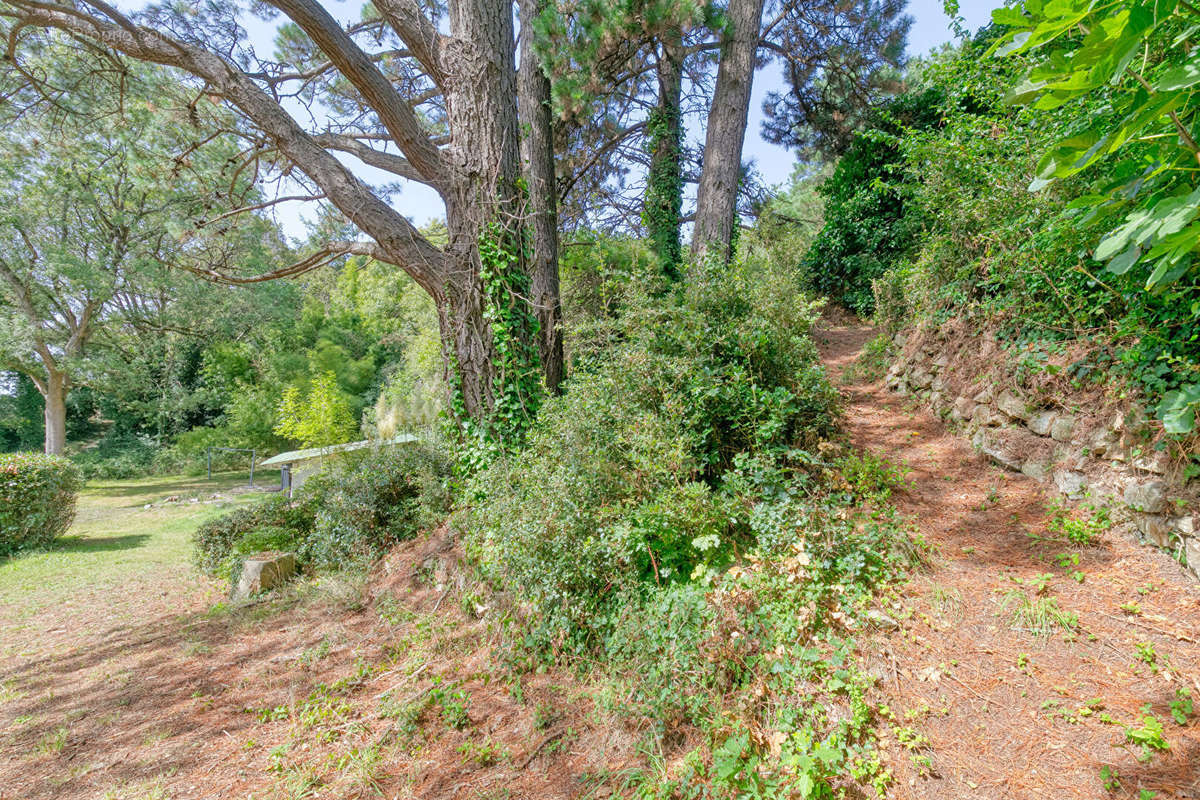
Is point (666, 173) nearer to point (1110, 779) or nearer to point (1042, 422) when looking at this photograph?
point (1042, 422)

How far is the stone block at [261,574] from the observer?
4.98m

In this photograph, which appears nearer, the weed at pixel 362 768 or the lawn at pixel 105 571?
the weed at pixel 362 768

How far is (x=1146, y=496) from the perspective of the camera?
103 inches

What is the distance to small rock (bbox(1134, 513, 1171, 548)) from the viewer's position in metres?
2.53

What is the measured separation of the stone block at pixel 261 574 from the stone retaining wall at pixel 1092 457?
21.9 feet

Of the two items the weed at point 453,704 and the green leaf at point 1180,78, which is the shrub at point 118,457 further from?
the green leaf at point 1180,78

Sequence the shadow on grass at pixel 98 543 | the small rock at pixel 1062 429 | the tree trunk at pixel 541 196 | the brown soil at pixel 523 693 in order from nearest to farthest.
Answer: the brown soil at pixel 523 693, the small rock at pixel 1062 429, the tree trunk at pixel 541 196, the shadow on grass at pixel 98 543

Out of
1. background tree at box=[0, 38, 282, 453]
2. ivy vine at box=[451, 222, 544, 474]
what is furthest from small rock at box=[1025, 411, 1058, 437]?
background tree at box=[0, 38, 282, 453]

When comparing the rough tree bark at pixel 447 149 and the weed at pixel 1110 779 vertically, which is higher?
the rough tree bark at pixel 447 149

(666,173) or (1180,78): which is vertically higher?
(666,173)

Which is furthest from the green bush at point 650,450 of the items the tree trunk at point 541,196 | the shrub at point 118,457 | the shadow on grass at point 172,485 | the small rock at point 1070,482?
the shrub at point 118,457

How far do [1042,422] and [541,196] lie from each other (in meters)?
5.09

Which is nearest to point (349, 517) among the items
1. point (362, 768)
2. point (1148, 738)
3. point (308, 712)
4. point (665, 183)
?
point (308, 712)

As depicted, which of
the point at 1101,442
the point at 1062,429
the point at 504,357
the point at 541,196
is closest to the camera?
the point at 1101,442
